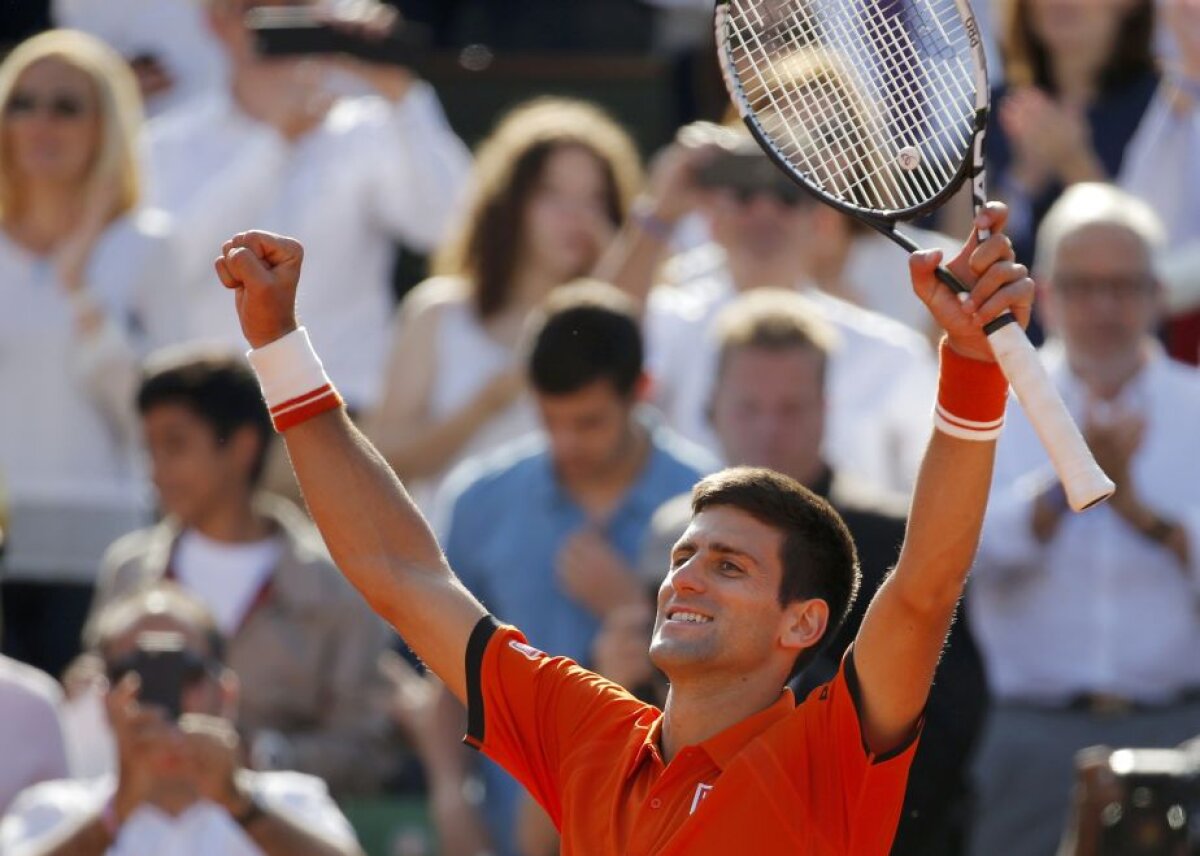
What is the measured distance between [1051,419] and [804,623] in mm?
656

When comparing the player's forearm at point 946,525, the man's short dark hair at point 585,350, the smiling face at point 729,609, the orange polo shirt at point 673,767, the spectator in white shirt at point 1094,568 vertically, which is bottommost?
the spectator in white shirt at point 1094,568

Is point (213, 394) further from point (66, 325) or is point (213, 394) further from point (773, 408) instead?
point (773, 408)

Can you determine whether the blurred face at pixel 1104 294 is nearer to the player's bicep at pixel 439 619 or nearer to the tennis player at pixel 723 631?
the tennis player at pixel 723 631

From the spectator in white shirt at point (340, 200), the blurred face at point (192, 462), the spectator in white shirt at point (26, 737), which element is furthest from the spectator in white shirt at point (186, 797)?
the spectator in white shirt at point (340, 200)

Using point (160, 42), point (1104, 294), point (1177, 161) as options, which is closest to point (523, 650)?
point (1104, 294)

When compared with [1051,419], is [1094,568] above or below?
below

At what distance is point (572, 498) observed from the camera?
6336 millimetres

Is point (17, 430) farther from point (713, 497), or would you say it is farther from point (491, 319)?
point (713, 497)

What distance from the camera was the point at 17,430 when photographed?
733 cm

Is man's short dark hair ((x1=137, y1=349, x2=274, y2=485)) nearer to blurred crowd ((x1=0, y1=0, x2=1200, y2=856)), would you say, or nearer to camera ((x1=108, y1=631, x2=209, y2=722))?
blurred crowd ((x1=0, y1=0, x2=1200, y2=856))

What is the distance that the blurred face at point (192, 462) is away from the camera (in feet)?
21.3

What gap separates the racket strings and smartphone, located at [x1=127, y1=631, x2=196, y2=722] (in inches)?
78.2

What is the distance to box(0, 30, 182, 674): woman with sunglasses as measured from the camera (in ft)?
23.9

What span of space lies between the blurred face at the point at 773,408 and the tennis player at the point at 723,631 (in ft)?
6.59
